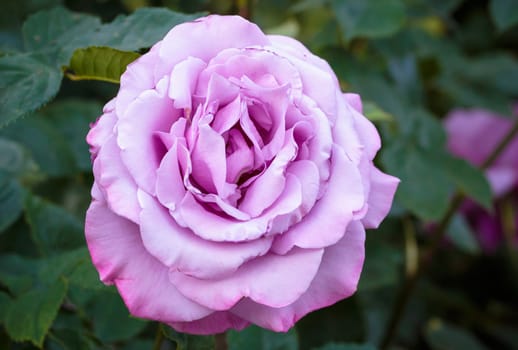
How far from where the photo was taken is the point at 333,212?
0.60 meters

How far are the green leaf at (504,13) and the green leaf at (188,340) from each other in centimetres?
91

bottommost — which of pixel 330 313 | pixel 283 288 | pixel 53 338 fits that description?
pixel 330 313

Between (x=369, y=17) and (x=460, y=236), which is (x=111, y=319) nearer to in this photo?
(x=369, y=17)

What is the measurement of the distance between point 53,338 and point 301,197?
0.38 metres

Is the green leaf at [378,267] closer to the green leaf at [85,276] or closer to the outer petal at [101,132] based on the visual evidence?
the green leaf at [85,276]

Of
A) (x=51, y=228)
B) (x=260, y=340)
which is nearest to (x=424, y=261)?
(x=260, y=340)

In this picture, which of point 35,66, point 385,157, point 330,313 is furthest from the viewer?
point 330,313

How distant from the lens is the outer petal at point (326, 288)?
23.4 inches

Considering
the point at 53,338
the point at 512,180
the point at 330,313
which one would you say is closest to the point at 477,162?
the point at 512,180

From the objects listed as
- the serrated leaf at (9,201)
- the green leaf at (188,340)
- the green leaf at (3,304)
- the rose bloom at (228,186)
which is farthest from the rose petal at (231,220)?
the serrated leaf at (9,201)

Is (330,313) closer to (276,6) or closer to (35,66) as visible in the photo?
(276,6)

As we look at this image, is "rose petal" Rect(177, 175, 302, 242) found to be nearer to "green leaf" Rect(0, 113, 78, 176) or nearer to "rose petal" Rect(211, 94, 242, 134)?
"rose petal" Rect(211, 94, 242, 134)

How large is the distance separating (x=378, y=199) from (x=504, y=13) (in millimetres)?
819

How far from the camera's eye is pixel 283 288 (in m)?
0.57
